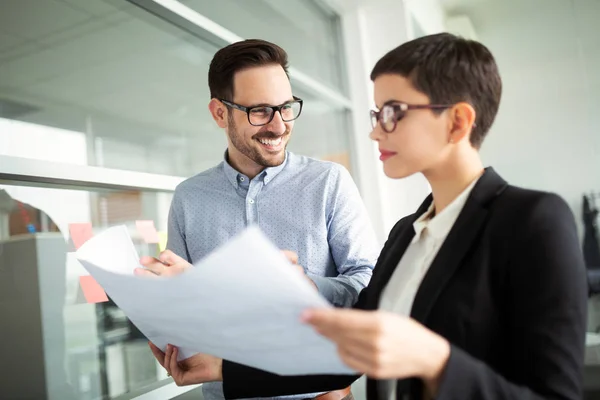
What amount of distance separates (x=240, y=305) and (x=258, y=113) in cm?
96

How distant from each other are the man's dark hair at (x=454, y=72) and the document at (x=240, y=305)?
0.36 m

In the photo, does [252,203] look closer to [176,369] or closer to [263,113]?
[263,113]

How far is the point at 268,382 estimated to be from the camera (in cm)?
95

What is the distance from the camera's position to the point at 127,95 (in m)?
1.93

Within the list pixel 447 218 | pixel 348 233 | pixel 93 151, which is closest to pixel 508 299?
pixel 447 218

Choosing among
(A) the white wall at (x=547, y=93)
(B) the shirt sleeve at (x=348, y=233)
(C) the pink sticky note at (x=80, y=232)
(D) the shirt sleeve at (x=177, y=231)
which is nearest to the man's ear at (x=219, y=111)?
(D) the shirt sleeve at (x=177, y=231)

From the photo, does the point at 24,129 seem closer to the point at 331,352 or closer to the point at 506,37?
the point at 331,352

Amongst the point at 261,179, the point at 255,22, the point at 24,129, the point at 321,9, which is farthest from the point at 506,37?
the point at 24,129

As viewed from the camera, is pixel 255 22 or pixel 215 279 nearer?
pixel 215 279

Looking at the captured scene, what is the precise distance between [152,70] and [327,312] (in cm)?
179

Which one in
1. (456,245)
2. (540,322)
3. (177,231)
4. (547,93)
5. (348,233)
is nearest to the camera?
(540,322)

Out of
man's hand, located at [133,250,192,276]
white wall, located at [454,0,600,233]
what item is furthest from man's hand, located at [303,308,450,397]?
white wall, located at [454,0,600,233]

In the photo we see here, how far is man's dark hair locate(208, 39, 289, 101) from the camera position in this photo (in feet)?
4.93

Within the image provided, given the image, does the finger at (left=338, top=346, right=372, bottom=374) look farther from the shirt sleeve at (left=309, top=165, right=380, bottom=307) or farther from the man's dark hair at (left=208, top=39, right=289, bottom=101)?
the man's dark hair at (left=208, top=39, right=289, bottom=101)
